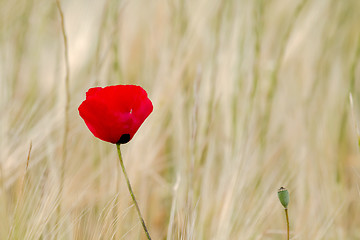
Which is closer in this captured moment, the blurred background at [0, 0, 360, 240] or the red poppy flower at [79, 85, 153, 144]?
the red poppy flower at [79, 85, 153, 144]

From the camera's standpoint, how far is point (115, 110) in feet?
1.41

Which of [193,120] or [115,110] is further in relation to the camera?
[193,120]

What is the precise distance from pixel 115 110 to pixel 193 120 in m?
0.14

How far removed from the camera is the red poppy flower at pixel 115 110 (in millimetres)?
432

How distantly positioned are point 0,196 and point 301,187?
0.38 meters

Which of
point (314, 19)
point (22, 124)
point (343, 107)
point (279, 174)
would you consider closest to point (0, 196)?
point (22, 124)

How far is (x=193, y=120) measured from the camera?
559mm

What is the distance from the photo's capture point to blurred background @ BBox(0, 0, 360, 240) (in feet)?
2.01

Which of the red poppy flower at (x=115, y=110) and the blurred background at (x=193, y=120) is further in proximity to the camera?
the blurred background at (x=193, y=120)

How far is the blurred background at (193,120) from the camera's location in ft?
2.01

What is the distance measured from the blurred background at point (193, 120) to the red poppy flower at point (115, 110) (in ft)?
0.24

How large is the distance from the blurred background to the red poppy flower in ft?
0.24

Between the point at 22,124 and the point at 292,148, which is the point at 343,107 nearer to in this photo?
the point at 292,148

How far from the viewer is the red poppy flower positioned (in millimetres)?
432
